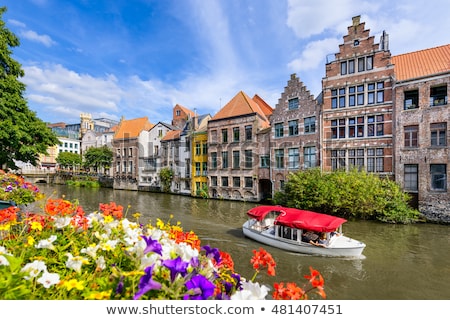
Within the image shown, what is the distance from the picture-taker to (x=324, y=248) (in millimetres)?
10648

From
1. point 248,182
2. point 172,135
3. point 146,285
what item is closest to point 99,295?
point 146,285

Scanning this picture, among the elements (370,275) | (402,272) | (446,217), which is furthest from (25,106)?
(446,217)

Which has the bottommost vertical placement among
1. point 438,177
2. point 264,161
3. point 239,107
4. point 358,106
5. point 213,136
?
point 438,177

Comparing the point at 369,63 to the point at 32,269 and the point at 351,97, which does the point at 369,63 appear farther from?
the point at 32,269

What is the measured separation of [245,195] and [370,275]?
1777 cm

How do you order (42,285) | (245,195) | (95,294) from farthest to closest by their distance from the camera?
(245,195)
(42,285)
(95,294)

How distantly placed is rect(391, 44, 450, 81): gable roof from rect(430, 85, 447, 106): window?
1.26 meters

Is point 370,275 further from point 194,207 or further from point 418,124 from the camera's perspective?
point 194,207

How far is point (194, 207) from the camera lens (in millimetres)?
23531

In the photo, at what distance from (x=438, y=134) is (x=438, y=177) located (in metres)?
3.19

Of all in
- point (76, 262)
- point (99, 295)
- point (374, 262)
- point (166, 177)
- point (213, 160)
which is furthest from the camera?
point (166, 177)

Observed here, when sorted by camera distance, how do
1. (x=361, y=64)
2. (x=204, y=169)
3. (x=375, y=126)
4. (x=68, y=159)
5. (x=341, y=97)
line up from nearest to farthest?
(x=375, y=126), (x=361, y=64), (x=341, y=97), (x=204, y=169), (x=68, y=159)

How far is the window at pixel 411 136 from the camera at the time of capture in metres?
17.4

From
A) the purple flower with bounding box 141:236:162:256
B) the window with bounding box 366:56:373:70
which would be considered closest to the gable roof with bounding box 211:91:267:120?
the window with bounding box 366:56:373:70
